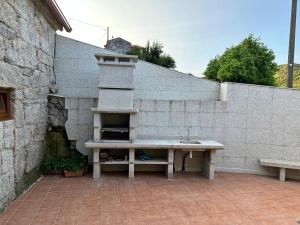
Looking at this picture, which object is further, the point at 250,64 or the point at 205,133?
the point at 250,64

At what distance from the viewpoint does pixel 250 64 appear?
8.88 metres

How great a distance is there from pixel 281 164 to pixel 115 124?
153 inches

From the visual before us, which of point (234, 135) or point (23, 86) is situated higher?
point (23, 86)

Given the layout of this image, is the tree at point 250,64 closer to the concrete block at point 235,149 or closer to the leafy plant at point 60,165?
the concrete block at point 235,149

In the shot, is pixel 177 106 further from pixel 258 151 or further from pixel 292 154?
pixel 292 154

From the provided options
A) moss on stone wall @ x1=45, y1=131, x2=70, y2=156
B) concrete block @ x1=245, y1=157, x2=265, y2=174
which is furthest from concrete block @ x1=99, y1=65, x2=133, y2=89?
concrete block @ x1=245, y1=157, x2=265, y2=174

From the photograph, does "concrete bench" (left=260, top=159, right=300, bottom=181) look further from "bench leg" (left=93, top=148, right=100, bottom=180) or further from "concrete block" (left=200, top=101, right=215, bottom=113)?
"bench leg" (left=93, top=148, right=100, bottom=180)

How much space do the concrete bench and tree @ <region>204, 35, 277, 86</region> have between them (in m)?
3.57

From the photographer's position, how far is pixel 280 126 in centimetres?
616

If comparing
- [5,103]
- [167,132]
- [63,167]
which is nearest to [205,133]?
[167,132]

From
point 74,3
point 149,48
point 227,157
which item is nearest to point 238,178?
point 227,157

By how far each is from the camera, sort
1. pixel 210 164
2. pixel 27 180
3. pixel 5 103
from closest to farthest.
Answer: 1. pixel 5 103
2. pixel 27 180
3. pixel 210 164

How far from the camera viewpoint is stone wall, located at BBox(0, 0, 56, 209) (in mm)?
3742

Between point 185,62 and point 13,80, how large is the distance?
8858 mm
